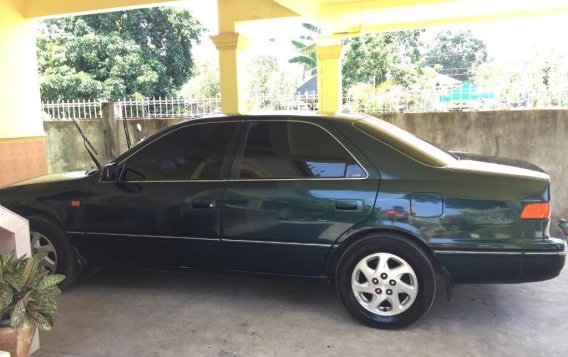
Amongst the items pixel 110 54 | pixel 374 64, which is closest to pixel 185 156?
pixel 110 54

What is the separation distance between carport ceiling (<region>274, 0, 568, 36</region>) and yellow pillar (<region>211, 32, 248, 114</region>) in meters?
1.13

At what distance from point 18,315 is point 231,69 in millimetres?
5917

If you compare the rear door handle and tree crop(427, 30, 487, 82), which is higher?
tree crop(427, 30, 487, 82)

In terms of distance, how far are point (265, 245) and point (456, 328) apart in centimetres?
154

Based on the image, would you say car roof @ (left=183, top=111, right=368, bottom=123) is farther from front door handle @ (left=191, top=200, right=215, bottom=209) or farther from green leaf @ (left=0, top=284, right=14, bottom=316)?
green leaf @ (left=0, top=284, right=14, bottom=316)

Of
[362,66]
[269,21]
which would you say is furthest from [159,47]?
[269,21]

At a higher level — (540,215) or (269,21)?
(269,21)

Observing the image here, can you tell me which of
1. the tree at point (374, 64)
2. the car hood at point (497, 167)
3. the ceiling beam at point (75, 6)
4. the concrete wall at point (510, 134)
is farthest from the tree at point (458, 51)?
the car hood at point (497, 167)

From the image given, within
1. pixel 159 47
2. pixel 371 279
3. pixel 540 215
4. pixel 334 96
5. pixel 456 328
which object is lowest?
pixel 456 328

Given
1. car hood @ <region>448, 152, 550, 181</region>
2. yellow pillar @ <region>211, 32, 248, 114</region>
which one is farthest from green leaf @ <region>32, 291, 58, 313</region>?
yellow pillar @ <region>211, 32, 248, 114</region>

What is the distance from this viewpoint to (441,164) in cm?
377

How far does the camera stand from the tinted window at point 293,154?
3840 mm

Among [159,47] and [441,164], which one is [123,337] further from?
[159,47]

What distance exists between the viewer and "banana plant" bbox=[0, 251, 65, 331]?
2.89 meters
